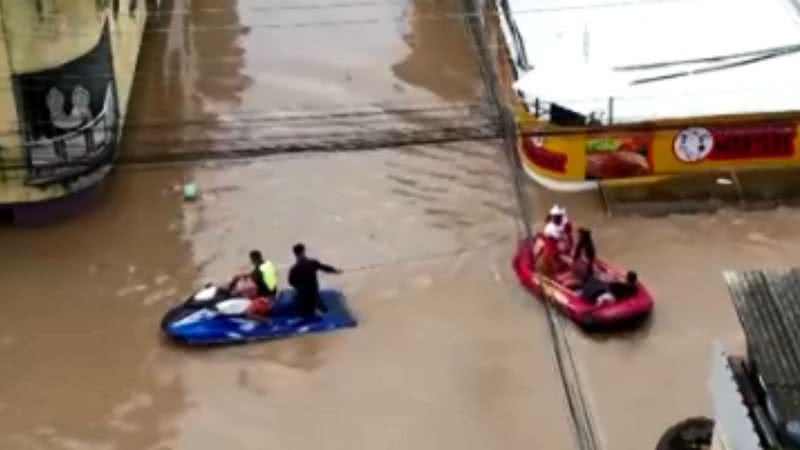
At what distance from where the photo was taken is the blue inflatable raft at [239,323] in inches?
579

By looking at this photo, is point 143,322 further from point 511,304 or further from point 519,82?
point 519,82

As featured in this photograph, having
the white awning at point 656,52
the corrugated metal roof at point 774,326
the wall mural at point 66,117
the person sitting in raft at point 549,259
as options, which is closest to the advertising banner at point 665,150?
the white awning at point 656,52

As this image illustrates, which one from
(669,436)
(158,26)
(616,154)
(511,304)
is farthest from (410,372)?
(158,26)

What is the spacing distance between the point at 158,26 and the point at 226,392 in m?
9.26

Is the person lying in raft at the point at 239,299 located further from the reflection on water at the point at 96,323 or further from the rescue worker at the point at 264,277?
the reflection on water at the point at 96,323

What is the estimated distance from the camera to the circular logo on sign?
16.9 metres

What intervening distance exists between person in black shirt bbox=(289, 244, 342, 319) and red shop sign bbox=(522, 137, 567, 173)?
3.39 metres

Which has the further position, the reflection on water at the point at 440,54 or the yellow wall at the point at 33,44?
the reflection on water at the point at 440,54

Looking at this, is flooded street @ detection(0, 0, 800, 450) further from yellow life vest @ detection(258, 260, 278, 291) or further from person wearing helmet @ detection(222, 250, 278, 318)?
yellow life vest @ detection(258, 260, 278, 291)

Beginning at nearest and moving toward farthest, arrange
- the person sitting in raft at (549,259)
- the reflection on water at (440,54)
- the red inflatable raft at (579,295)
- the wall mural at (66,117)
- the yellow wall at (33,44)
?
1. the red inflatable raft at (579,295)
2. the person sitting in raft at (549,259)
3. the yellow wall at (33,44)
4. the wall mural at (66,117)
5. the reflection on water at (440,54)

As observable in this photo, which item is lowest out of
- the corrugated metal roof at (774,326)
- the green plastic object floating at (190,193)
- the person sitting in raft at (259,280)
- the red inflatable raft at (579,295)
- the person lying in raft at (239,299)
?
the red inflatable raft at (579,295)

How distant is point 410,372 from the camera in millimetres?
14352

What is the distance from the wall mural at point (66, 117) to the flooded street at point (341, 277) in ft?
2.44

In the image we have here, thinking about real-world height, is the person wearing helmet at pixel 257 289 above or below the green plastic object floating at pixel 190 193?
below
